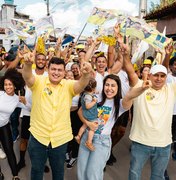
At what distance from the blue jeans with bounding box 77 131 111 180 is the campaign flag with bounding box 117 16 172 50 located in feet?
4.02

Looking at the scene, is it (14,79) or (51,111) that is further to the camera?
(14,79)

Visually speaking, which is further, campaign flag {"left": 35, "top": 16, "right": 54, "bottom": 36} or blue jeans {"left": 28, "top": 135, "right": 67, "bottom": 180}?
campaign flag {"left": 35, "top": 16, "right": 54, "bottom": 36}

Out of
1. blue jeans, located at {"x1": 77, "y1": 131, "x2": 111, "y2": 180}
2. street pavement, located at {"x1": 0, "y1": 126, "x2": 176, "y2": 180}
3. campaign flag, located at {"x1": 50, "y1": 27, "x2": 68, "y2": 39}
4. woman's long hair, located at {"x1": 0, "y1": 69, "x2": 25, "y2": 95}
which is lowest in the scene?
street pavement, located at {"x1": 0, "y1": 126, "x2": 176, "y2": 180}

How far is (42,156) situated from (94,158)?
56 centimetres

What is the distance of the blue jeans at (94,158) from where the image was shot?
2625 mm

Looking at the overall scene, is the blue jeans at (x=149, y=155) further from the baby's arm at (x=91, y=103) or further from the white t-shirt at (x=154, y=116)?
the baby's arm at (x=91, y=103)

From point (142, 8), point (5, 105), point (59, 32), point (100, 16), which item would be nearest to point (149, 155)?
point (5, 105)

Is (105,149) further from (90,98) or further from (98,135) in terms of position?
(90,98)

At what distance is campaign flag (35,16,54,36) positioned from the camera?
525 centimetres

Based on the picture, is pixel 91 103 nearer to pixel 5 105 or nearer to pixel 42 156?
pixel 42 156

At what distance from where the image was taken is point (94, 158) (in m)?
2.64

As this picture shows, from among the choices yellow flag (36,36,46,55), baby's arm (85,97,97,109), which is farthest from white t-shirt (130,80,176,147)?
yellow flag (36,36,46,55)

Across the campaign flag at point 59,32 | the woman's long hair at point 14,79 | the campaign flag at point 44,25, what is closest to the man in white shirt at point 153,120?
the woman's long hair at point 14,79

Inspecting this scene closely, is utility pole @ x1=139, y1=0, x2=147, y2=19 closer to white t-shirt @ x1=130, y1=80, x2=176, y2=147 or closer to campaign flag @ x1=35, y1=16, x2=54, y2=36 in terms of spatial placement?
campaign flag @ x1=35, y1=16, x2=54, y2=36
